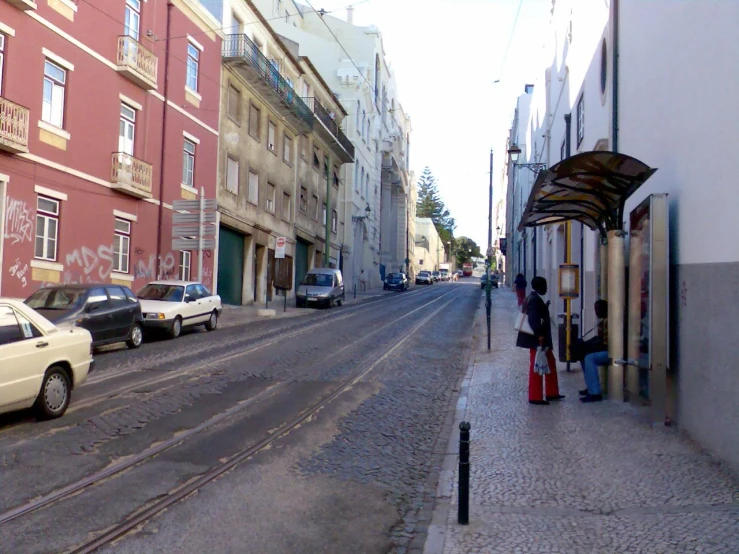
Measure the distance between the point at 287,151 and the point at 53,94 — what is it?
19091 mm

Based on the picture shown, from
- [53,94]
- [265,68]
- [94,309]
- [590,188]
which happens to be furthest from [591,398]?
[265,68]

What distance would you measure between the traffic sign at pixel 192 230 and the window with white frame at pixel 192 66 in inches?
258

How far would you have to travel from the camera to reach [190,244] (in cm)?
2286

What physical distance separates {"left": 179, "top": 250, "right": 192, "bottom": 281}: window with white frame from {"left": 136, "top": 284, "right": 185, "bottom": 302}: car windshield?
21.6 feet

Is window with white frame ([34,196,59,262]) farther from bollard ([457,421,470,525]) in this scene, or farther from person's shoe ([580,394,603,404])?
bollard ([457,421,470,525])

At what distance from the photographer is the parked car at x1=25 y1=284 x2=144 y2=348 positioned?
45.6ft

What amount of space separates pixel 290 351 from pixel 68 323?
453 centimetres

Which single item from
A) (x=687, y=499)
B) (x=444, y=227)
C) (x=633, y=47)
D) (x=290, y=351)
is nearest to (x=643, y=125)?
(x=633, y=47)

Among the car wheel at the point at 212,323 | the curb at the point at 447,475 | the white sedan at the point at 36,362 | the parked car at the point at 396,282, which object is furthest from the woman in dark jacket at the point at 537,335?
the parked car at the point at 396,282

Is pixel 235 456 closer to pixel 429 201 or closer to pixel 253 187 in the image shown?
pixel 253 187

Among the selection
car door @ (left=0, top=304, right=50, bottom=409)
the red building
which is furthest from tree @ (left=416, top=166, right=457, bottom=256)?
car door @ (left=0, top=304, right=50, bottom=409)

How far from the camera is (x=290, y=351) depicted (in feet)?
50.4

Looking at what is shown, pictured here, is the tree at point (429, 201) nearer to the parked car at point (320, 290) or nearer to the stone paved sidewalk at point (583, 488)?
the parked car at point (320, 290)

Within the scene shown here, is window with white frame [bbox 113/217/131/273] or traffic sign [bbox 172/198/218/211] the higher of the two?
traffic sign [bbox 172/198/218/211]
